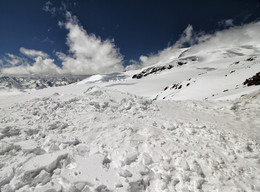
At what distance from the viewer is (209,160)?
477 cm

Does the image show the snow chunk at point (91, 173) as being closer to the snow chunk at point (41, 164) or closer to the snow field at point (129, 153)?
the snow field at point (129, 153)

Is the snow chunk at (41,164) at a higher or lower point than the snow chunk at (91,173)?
higher

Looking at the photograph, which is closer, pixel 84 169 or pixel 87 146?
pixel 84 169

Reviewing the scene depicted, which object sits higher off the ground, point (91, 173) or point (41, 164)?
point (41, 164)

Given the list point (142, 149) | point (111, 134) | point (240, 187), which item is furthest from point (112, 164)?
point (240, 187)

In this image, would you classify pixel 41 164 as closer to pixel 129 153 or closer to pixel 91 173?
pixel 91 173

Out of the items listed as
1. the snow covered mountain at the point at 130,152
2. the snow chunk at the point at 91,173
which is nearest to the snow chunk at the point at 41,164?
the snow covered mountain at the point at 130,152

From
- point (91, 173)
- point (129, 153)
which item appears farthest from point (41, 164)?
point (129, 153)

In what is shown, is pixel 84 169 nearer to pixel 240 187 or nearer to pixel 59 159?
pixel 59 159

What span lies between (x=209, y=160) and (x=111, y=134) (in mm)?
4378

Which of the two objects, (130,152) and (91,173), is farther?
(130,152)

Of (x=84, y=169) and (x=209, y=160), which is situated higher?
(x=84, y=169)

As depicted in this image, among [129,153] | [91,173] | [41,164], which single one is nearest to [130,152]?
[129,153]

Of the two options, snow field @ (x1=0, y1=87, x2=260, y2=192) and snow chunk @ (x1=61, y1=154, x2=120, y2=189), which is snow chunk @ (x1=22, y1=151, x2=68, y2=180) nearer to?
snow field @ (x1=0, y1=87, x2=260, y2=192)
